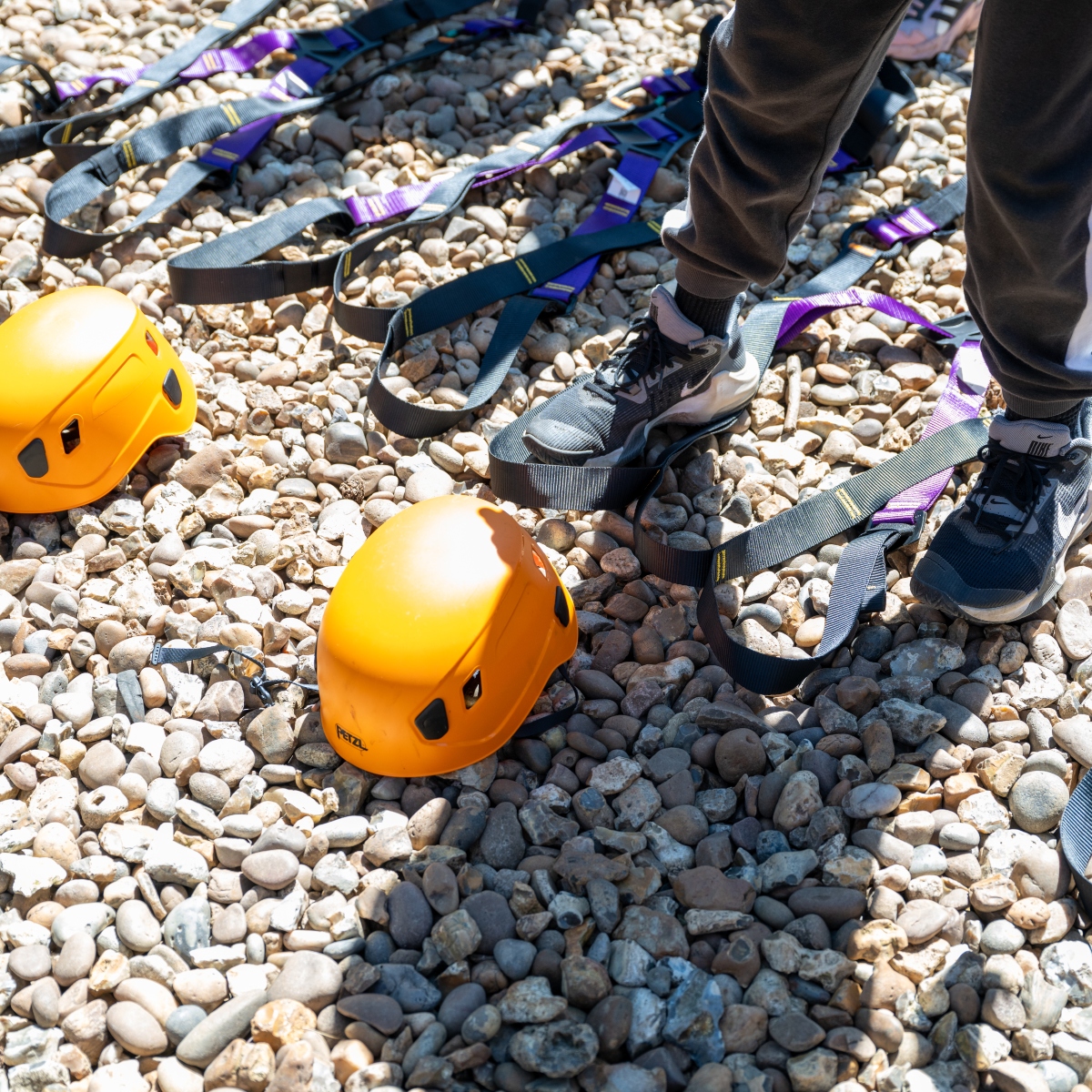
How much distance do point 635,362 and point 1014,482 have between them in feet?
3.42

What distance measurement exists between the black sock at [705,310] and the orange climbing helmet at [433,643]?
35.5 inches

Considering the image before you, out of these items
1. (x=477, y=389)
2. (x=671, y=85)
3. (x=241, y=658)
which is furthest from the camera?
(x=671, y=85)

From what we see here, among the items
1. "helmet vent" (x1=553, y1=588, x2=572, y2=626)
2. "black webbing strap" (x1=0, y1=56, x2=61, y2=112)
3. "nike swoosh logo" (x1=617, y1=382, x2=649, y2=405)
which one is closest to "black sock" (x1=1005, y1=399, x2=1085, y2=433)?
"nike swoosh logo" (x1=617, y1=382, x2=649, y2=405)

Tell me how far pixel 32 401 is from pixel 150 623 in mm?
661

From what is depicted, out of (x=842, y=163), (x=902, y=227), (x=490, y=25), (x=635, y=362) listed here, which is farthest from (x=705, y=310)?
(x=490, y=25)

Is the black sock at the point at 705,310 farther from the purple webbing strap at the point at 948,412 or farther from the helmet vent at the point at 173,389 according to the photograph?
the helmet vent at the point at 173,389

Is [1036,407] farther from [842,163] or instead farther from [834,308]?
[842,163]

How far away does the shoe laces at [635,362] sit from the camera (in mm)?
2936

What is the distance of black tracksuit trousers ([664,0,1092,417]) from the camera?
1783 millimetres

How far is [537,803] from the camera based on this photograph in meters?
2.26

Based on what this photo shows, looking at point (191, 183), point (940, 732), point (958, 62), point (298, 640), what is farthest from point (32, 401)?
point (958, 62)

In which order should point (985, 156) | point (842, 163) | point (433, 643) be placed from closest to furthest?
point (985, 156) < point (433, 643) < point (842, 163)

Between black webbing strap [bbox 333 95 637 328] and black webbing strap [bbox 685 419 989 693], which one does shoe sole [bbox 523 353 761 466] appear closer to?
black webbing strap [bbox 685 419 989 693]

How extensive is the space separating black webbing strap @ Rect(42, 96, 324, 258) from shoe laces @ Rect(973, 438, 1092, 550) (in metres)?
2.97
